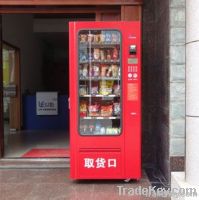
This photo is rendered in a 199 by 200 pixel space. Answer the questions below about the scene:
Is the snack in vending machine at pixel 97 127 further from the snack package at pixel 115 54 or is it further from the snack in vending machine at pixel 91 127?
the snack package at pixel 115 54

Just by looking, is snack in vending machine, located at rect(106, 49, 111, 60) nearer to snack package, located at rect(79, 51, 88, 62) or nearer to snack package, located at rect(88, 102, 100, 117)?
snack package, located at rect(79, 51, 88, 62)

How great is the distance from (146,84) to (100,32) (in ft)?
5.14

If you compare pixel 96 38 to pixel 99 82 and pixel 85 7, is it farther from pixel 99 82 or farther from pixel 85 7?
pixel 85 7

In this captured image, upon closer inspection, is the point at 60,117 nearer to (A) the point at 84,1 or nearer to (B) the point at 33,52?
(B) the point at 33,52

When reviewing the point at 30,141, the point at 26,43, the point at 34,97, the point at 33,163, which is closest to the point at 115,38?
the point at 33,163

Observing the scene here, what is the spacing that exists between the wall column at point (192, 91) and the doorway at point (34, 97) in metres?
3.72

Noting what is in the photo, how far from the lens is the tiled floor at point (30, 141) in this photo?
8.07 meters

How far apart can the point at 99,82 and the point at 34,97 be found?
621 cm

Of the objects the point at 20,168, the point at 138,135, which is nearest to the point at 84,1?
the point at 138,135

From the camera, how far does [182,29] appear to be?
5.33 meters

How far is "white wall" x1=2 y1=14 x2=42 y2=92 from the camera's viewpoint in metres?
10.7

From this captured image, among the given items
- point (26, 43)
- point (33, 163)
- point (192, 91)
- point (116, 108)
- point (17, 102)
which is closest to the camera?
point (192, 91)

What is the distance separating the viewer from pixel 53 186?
560 centimetres

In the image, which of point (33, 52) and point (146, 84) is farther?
point (33, 52)
